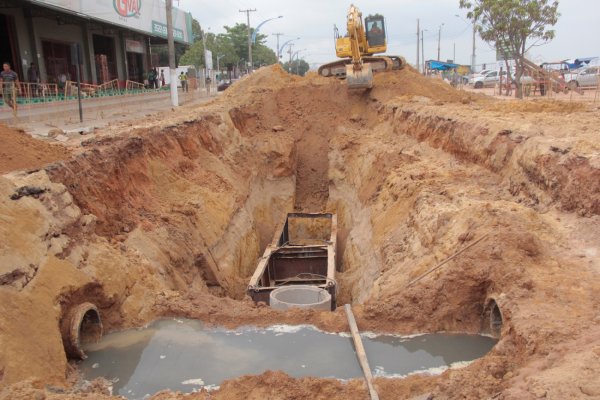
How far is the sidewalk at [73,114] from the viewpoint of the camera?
1457cm

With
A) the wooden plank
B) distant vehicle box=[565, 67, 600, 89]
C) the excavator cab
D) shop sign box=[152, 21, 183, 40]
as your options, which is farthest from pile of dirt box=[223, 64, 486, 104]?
shop sign box=[152, 21, 183, 40]

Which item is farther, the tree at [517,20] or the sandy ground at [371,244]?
the tree at [517,20]

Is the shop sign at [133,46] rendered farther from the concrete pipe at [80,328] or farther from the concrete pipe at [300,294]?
the concrete pipe at [80,328]

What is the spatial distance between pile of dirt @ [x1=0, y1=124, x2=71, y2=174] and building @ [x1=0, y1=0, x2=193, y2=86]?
711 cm

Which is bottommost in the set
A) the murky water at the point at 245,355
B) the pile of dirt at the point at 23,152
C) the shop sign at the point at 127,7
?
the murky water at the point at 245,355

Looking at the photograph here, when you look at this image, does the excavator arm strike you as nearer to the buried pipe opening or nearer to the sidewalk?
the sidewalk

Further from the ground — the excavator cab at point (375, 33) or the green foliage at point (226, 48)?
the green foliage at point (226, 48)

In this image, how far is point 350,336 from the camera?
6.30 metres

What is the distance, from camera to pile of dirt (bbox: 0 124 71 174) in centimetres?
752

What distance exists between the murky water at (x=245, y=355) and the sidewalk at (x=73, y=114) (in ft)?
25.6

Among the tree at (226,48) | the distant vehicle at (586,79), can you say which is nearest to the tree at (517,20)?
the distant vehicle at (586,79)

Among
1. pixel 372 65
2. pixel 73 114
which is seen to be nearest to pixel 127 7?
pixel 73 114

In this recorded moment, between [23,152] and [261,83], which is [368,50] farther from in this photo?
[23,152]

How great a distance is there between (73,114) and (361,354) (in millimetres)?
16459
